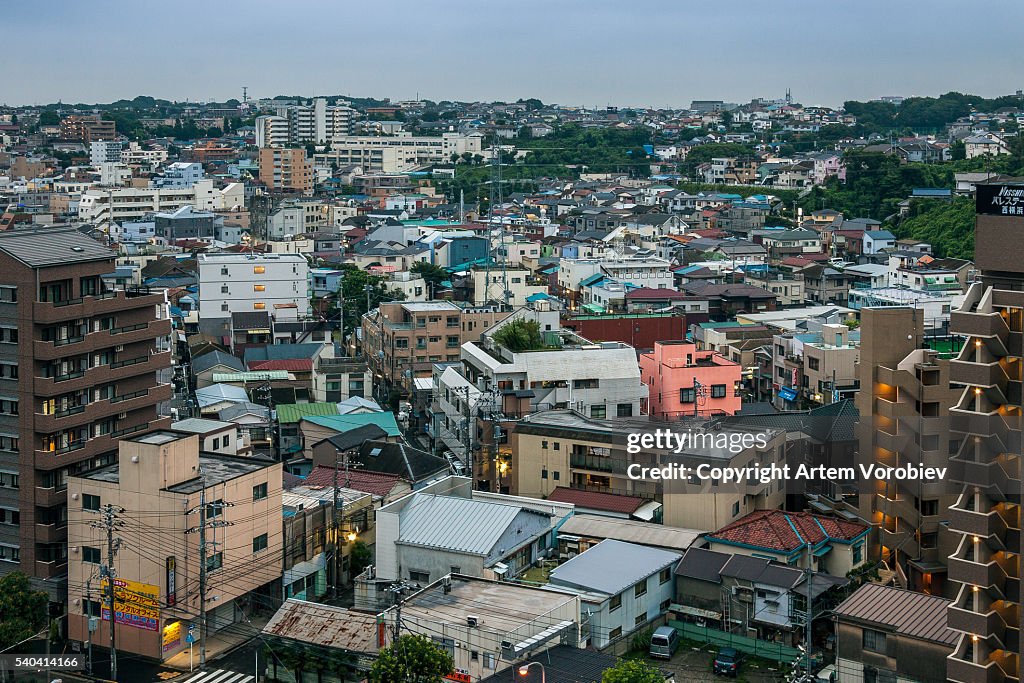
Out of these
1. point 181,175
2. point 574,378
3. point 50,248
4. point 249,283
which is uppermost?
point 181,175

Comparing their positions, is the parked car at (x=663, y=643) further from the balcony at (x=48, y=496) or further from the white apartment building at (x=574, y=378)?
the balcony at (x=48, y=496)

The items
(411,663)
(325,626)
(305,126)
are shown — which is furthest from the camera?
(305,126)

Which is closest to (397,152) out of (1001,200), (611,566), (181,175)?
(181,175)

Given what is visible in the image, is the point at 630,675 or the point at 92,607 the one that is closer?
the point at 630,675

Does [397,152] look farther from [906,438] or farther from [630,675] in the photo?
[630,675]

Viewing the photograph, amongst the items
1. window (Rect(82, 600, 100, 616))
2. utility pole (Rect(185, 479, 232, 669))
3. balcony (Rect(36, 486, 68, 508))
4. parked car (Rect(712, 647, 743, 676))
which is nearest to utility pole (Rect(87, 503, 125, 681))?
window (Rect(82, 600, 100, 616))

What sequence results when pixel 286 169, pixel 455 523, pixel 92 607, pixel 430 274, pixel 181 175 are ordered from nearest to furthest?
pixel 92 607, pixel 455 523, pixel 430 274, pixel 181 175, pixel 286 169
